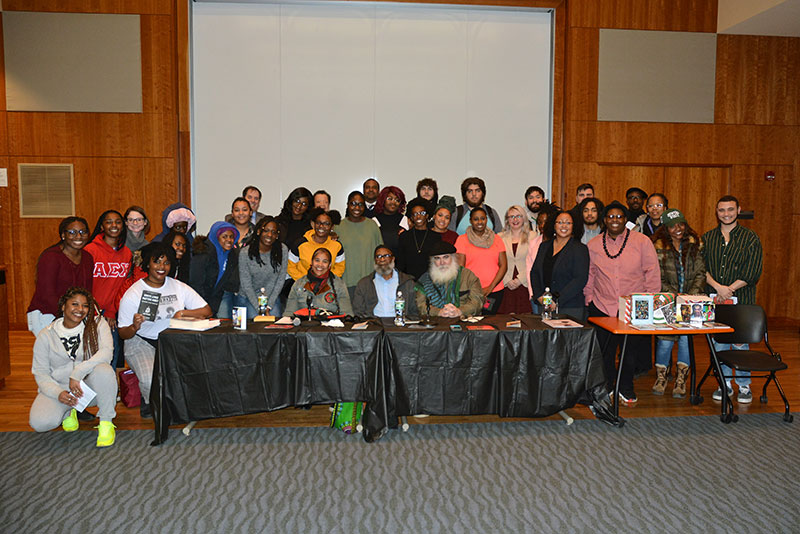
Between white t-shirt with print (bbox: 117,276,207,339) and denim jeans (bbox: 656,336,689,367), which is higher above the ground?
white t-shirt with print (bbox: 117,276,207,339)

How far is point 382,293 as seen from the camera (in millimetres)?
4559

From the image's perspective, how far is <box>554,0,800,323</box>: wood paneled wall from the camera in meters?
7.87

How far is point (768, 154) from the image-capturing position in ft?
26.9

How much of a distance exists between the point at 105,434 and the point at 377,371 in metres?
1.87

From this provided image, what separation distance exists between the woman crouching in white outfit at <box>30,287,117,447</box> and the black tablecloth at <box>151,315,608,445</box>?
0.37 m

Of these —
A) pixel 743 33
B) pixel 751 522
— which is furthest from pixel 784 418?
pixel 743 33

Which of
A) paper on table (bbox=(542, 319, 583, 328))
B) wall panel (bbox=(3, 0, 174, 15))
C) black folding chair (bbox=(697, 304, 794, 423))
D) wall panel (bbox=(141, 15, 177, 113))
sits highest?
wall panel (bbox=(3, 0, 174, 15))

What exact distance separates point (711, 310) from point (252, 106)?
6015 mm

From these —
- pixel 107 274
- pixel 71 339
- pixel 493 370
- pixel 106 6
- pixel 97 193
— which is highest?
pixel 106 6

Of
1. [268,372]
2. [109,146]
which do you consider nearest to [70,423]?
[268,372]

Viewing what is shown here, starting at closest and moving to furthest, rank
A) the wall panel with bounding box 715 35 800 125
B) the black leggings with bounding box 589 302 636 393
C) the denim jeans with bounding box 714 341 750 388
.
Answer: the black leggings with bounding box 589 302 636 393
the denim jeans with bounding box 714 341 750 388
the wall panel with bounding box 715 35 800 125

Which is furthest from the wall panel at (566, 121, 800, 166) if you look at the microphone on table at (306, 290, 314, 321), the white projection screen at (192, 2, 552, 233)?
the microphone on table at (306, 290, 314, 321)

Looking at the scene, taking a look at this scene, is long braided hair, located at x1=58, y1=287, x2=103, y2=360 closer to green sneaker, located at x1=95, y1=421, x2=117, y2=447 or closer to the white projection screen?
green sneaker, located at x1=95, y1=421, x2=117, y2=447

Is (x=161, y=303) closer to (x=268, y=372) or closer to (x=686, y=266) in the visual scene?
(x=268, y=372)
